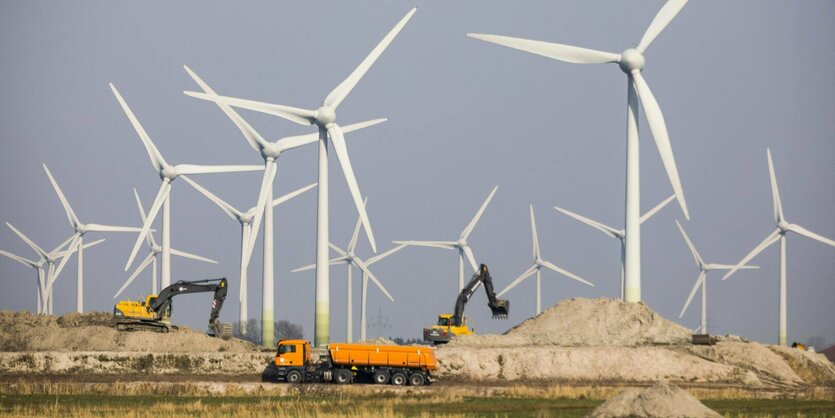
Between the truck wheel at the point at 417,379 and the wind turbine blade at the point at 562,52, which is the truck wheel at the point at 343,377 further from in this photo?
the wind turbine blade at the point at 562,52

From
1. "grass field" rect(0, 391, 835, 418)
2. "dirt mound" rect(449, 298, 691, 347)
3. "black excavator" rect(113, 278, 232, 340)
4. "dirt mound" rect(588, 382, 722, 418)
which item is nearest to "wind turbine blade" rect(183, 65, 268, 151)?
"black excavator" rect(113, 278, 232, 340)

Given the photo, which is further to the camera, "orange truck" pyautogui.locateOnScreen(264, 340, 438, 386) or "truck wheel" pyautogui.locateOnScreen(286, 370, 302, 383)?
"truck wheel" pyautogui.locateOnScreen(286, 370, 302, 383)

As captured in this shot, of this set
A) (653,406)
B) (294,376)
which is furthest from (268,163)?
(653,406)

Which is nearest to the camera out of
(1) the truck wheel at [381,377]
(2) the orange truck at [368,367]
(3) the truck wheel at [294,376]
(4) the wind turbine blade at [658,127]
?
(1) the truck wheel at [381,377]

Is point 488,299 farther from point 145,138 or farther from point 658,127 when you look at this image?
point 145,138

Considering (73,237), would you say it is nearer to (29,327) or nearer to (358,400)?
(29,327)

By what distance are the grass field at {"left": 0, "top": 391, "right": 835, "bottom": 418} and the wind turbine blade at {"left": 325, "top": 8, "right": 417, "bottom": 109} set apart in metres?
32.7

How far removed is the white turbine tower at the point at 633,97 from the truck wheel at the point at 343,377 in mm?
24069

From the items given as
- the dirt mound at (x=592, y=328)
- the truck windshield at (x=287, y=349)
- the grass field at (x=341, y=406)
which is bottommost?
the grass field at (x=341, y=406)

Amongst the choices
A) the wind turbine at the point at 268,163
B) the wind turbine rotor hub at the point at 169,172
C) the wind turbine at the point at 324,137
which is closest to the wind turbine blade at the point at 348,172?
the wind turbine at the point at 324,137

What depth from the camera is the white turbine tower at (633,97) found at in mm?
76875

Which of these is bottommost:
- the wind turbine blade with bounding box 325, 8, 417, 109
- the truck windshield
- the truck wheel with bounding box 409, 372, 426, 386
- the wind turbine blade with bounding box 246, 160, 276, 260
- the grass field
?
the grass field

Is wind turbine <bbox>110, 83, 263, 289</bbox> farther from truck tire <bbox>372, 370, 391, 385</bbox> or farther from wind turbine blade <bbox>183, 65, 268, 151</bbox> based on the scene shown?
truck tire <bbox>372, 370, 391, 385</bbox>

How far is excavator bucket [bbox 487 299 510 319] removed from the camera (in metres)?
82.6
